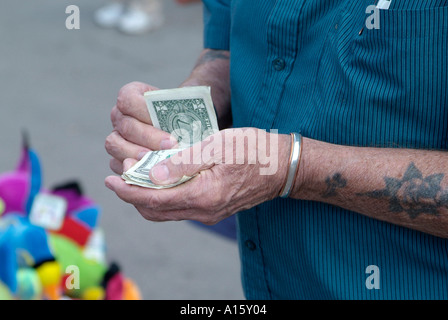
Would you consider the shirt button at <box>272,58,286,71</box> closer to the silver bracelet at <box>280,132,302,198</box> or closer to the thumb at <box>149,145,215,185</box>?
the silver bracelet at <box>280,132,302,198</box>

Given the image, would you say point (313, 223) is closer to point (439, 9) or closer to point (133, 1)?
point (439, 9)

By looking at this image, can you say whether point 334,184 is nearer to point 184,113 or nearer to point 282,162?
point 282,162

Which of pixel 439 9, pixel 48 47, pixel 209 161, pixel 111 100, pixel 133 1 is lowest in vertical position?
pixel 209 161

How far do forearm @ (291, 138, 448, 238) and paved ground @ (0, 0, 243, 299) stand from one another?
1858 millimetres

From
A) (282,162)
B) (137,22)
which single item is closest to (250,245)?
(282,162)

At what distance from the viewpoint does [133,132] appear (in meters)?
1.37

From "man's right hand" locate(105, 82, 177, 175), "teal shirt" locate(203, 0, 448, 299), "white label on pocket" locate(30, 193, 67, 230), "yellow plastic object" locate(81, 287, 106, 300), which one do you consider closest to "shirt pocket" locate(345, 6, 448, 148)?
"teal shirt" locate(203, 0, 448, 299)

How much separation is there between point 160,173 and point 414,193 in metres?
0.53

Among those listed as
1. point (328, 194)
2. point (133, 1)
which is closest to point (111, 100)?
point (133, 1)

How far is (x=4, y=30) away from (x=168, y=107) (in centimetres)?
564

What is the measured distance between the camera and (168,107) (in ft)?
4.49

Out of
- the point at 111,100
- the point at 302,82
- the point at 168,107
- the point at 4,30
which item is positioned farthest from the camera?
the point at 4,30

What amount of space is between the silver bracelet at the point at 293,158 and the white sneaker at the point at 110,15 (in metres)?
5.49
